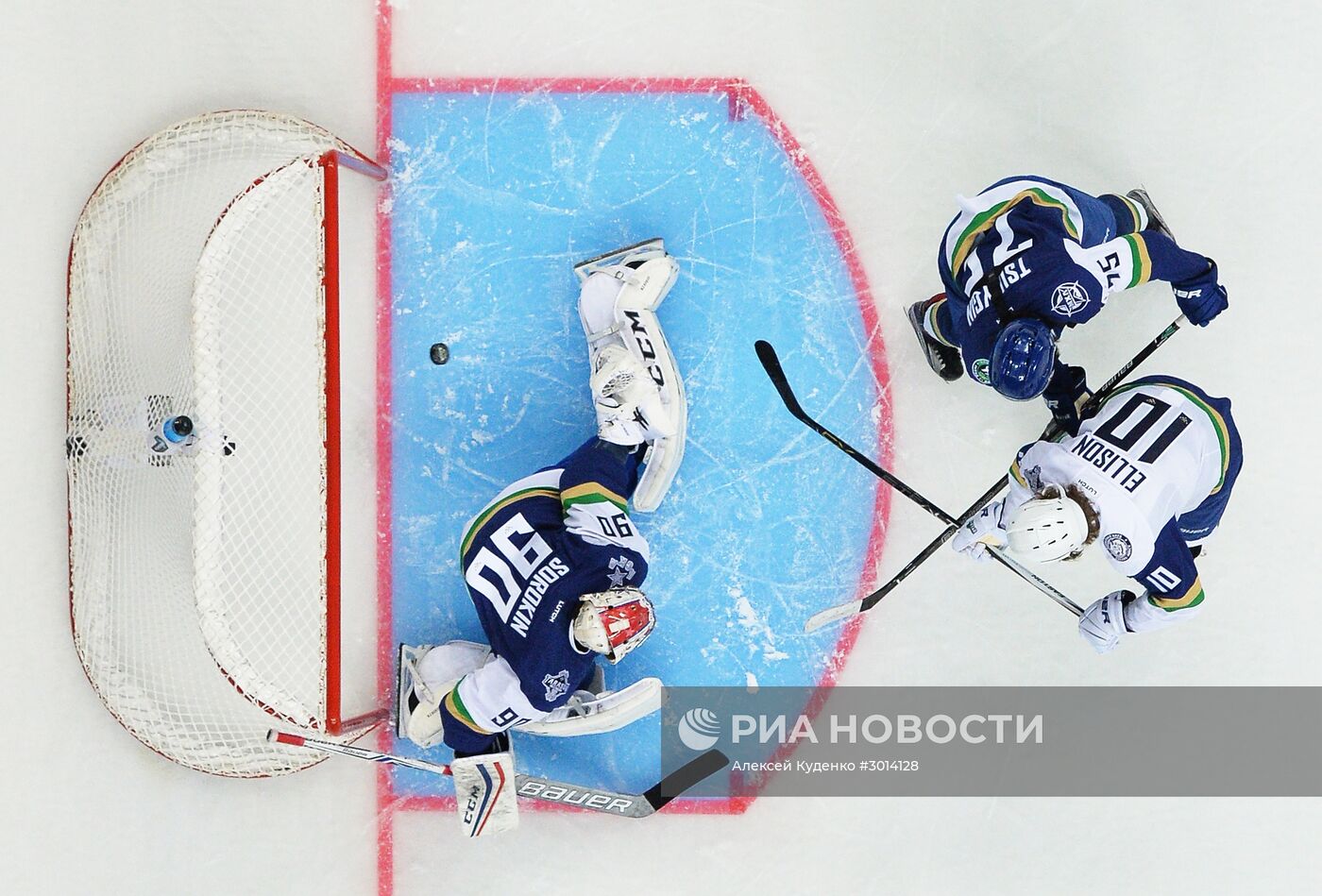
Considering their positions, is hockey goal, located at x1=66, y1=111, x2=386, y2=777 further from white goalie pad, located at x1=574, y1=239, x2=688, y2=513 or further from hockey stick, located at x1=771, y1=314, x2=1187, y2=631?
hockey stick, located at x1=771, y1=314, x2=1187, y2=631

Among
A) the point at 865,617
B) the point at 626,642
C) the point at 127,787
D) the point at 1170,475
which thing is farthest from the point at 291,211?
the point at 1170,475

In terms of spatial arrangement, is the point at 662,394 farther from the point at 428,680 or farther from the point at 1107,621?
the point at 1107,621

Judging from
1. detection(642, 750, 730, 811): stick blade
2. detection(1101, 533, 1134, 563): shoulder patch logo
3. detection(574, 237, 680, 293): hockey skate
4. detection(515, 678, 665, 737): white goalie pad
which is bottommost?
detection(642, 750, 730, 811): stick blade

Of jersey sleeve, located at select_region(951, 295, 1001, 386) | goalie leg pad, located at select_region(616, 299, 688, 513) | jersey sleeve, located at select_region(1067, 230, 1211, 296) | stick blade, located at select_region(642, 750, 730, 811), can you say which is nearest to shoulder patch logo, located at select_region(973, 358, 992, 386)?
jersey sleeve, located at select_region(951, 295, 1001, 386)

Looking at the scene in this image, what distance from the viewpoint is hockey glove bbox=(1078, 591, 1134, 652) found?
9.00 ft

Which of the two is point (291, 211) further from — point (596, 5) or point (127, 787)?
point (127, 787)

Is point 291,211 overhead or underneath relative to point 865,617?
overhead

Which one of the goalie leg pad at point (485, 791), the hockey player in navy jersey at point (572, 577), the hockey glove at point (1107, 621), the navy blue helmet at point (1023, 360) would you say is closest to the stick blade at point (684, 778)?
the hockey player in navy jersey at point (572, 577)

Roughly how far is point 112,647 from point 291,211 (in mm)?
1541

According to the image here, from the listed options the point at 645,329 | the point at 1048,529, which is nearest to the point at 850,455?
the point at 645,329

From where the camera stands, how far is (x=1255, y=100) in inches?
123

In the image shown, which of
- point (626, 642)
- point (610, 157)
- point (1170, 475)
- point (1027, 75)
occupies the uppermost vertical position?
point (1027, 75)

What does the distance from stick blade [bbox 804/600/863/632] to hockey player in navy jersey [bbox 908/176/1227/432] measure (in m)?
0.82

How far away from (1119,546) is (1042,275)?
71cm
